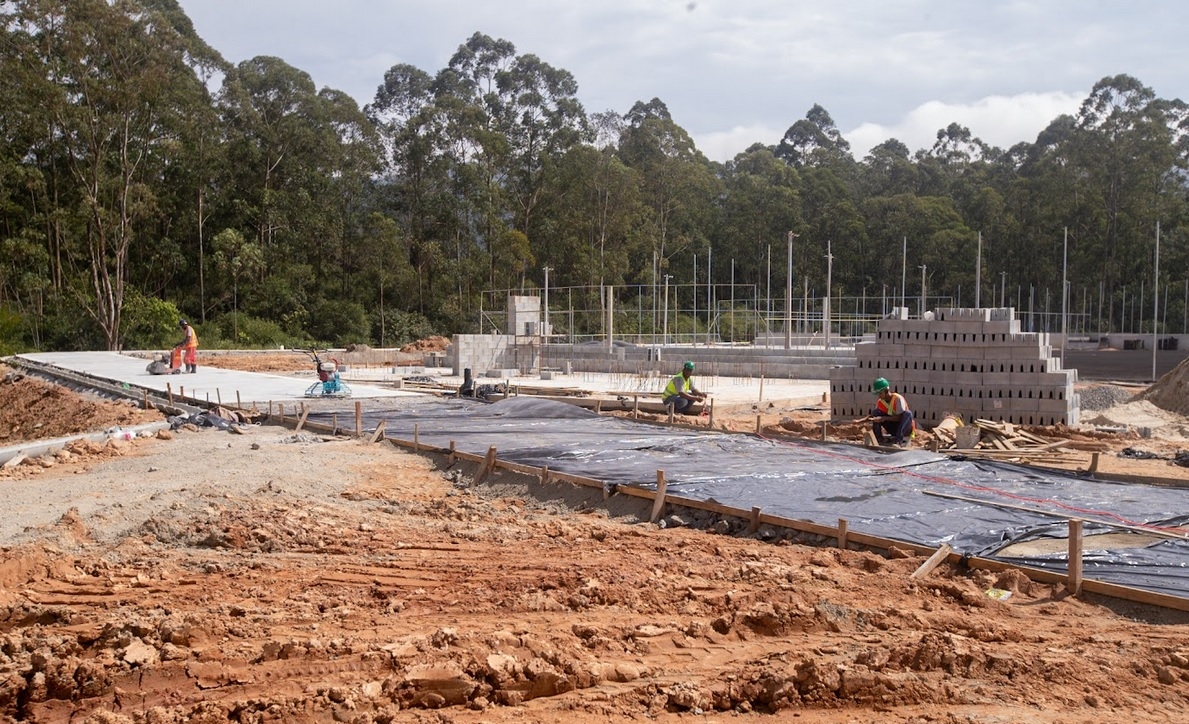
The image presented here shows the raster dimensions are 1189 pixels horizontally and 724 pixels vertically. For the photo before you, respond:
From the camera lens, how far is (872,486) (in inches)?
289

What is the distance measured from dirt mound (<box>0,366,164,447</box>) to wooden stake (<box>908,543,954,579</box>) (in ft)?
33.9

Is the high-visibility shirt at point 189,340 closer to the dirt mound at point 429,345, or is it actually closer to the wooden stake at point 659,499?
the dirt mound at point 429,345

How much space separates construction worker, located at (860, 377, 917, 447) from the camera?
401 inches

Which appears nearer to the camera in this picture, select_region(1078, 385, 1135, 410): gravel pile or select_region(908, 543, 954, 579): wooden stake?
select_region(908, 543, 954, 579): wooden stake

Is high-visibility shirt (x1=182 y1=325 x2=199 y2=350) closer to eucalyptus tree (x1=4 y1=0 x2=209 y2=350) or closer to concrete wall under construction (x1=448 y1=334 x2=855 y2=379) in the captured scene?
concrete wall under construction (x1=448 y1=334 x2=855 y2=379)

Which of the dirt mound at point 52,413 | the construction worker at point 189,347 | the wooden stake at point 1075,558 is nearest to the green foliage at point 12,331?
the dirt mound at point 52,413

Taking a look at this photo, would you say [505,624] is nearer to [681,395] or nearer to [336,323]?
[681,395]

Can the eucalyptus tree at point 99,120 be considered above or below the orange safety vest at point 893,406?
above

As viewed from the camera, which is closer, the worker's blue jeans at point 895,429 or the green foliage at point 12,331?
the worker's blue jeans at point 895,429

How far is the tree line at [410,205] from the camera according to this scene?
2905 centimetres

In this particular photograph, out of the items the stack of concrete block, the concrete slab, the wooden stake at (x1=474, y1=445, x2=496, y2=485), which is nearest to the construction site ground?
the wooden stake at (x1=474, y1=445, x2=496, y2=485)

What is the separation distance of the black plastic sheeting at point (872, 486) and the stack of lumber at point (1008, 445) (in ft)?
3.91

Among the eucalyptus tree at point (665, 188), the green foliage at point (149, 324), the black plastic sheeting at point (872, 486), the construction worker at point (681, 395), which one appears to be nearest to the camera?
the black plastic sheeting at point (872, 486)

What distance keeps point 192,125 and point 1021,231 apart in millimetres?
36031
